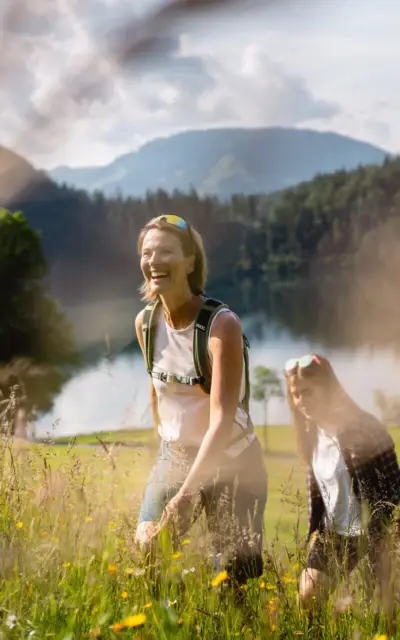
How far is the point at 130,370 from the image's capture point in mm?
1311

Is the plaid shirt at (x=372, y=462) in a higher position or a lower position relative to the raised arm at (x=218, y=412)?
lower

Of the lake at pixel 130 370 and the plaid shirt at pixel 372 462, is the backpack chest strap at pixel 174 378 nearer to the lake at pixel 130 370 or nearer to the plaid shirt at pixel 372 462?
the lake at pixel 130 370

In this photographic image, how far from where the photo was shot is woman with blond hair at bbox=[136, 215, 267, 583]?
4.13 ft

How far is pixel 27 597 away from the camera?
4.15 ft

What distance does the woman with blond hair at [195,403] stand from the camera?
1.26 metres

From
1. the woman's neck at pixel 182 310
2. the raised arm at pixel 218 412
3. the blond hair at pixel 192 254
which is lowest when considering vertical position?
the raised arm at pixel 218 412

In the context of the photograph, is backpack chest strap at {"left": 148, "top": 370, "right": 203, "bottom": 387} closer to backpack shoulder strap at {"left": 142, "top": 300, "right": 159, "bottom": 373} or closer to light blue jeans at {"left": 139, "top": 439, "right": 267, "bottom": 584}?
backpack shoulder strap at {"left": 142, "top": 300, "right": 159, "bottom": 373}

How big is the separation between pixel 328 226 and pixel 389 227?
4.8 inches

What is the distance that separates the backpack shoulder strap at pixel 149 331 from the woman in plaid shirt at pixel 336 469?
277mm

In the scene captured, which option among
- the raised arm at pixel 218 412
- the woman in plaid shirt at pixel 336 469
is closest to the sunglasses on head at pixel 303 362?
the woman in plaid shirt at pixel 336 469

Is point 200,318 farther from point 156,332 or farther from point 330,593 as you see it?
point 330,593

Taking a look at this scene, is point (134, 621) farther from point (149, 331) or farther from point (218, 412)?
point (149, 331)

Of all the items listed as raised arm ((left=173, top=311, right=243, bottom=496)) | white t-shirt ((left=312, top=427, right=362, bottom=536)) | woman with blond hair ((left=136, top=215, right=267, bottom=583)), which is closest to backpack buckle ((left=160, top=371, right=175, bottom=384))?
woman with blond hair ((left=136, top=215, right=267, bottom=583))

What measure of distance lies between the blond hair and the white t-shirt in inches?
19.1
